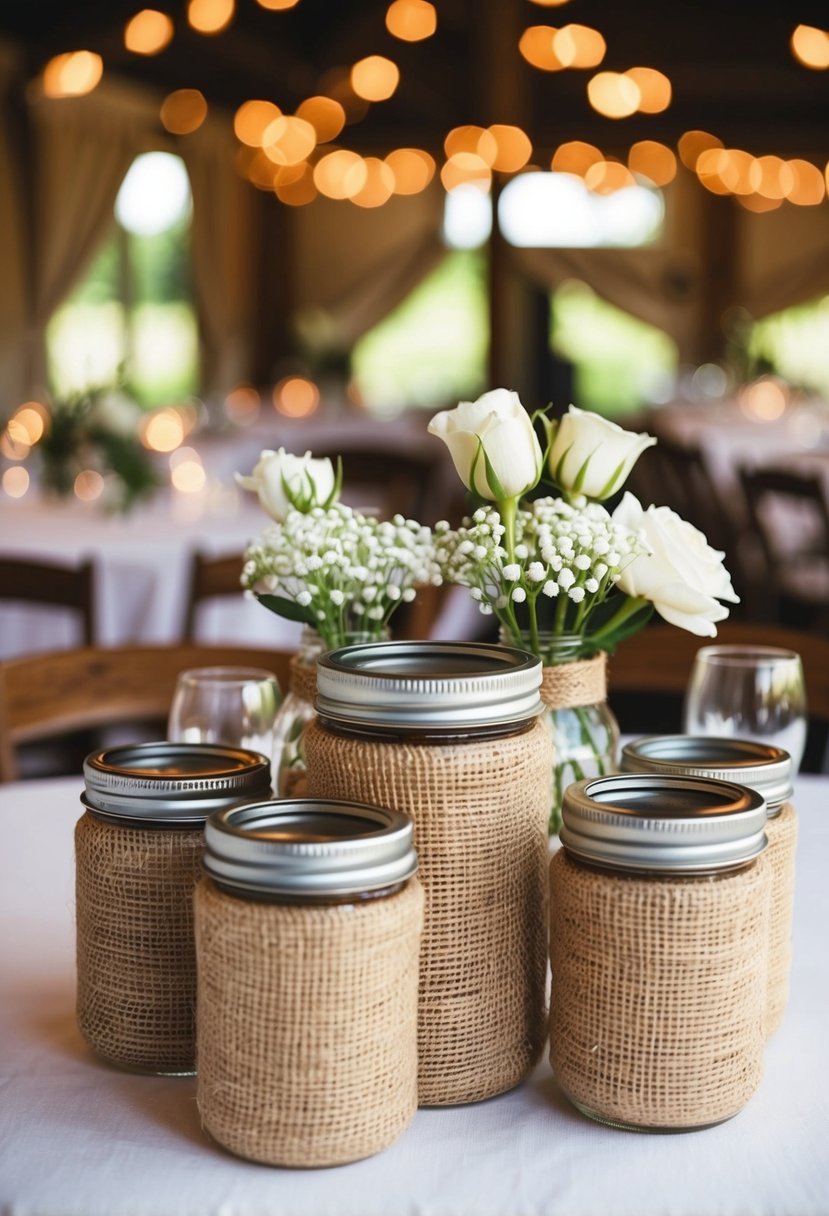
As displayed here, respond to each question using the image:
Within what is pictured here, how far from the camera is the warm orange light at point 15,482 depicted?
462cm

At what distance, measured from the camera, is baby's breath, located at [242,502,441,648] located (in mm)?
1066

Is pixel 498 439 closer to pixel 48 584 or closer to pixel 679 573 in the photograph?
pixel 679 573

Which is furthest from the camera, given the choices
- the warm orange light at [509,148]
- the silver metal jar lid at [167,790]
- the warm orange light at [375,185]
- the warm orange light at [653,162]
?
the warm orange light at [653,162]

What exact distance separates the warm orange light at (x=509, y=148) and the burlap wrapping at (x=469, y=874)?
7551mm

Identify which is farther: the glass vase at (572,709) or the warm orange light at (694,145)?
the warm orange light at (694,145)

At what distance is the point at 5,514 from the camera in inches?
163


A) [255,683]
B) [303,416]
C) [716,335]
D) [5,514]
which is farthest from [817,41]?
[255,683]

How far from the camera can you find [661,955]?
78 cm

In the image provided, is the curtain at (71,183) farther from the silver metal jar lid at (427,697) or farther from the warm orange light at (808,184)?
the silver metal jar lid at (427,697)

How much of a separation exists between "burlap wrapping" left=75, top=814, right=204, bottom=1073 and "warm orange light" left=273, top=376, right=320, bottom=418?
8878 millimetres

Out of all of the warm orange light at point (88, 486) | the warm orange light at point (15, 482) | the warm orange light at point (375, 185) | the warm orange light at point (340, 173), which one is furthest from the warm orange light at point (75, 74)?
the warm orange light at point (375, 185)

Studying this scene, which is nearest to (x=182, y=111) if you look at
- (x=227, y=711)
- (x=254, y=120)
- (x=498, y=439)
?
(x=254, y=120)

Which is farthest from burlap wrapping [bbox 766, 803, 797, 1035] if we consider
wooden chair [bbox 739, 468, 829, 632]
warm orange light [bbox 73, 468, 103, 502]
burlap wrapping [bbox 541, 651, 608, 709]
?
warm orange light [bbox 73, 468, 103, 502]

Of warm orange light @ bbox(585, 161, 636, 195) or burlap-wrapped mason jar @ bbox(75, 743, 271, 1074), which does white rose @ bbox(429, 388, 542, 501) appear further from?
warm orange light @ bbox(585, 161, 636, 195)
